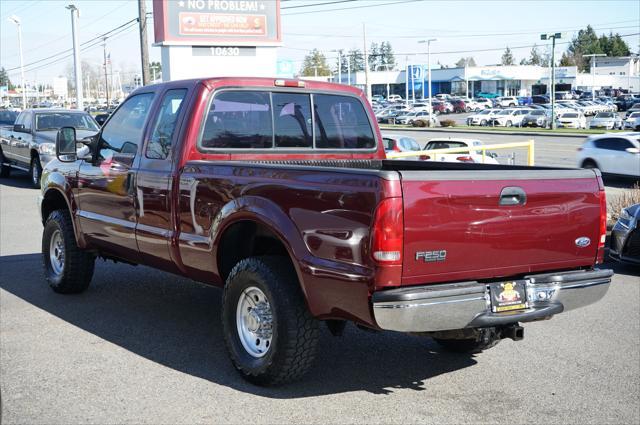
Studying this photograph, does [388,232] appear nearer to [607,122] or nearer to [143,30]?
[143,30]

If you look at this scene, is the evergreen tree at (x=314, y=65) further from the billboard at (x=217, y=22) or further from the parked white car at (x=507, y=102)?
the billboard at (x=217, y=22)

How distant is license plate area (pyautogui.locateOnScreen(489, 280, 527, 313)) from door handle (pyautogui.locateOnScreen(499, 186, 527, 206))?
487 millimetres

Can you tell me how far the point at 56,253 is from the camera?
26.4 ft

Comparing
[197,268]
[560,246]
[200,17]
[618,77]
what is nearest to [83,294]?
[197,268]

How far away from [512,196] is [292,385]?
1.97m

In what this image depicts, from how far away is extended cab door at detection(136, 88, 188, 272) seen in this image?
6055 mm

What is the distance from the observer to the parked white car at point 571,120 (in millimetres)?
57219

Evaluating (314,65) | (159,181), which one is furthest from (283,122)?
Answer: (314,65)

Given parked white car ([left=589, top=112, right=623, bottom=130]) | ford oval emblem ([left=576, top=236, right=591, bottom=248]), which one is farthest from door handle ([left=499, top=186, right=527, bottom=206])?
parked white car ([left=589, top=112, right=623, bottom=130])

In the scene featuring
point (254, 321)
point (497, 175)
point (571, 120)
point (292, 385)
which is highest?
point (571, 120)

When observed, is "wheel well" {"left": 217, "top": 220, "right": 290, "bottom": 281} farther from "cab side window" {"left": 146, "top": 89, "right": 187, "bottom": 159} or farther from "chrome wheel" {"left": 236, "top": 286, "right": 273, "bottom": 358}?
"cab side window" {"left": 146, "top": 89, "right": 187, "bottom": 159}

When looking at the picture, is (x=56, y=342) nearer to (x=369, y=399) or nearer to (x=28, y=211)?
(x=369, y=399)

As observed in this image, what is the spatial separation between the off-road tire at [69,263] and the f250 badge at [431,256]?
439 cm

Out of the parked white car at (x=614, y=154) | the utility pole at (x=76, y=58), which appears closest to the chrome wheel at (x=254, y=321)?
the parked white car at (x=614, y=154)
